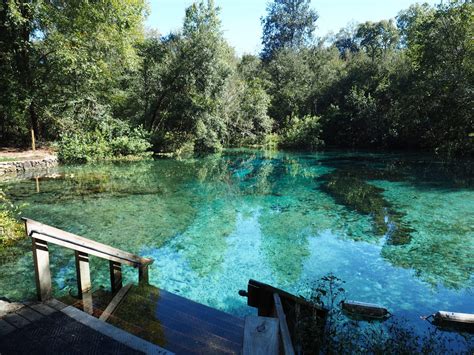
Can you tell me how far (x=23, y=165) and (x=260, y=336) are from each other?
56.8 ft

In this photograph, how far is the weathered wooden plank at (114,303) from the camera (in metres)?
3.42

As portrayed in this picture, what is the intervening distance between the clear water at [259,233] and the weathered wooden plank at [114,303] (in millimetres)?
1839

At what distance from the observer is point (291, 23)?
4631 centimetres

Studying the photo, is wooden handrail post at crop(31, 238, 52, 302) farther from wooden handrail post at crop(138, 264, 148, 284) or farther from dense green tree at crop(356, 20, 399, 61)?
dense green tree at crop(356, 20, 399, 61)

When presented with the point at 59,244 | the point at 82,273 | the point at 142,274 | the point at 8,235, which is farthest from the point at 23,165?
the point at 59,244

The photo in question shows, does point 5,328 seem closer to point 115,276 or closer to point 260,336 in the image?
point 115,276

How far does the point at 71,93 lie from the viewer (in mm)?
19812

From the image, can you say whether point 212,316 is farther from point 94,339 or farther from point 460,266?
point 460,266

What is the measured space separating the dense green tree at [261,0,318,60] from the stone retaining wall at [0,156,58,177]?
3643cm

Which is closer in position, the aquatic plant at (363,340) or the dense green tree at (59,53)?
the aquatic plant at (363,340)

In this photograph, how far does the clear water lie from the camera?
595 cm

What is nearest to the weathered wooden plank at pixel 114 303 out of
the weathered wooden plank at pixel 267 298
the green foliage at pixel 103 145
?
the weathered wooden plank at pixel 267 298

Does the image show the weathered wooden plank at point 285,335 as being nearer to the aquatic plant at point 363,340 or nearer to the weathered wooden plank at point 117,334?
the aquatic plant at point 363,340

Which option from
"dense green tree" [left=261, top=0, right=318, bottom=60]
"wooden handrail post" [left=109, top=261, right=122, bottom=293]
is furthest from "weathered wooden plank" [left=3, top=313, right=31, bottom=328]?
"dense green tree" [left=261, top=0, right=318, bottom=60]
